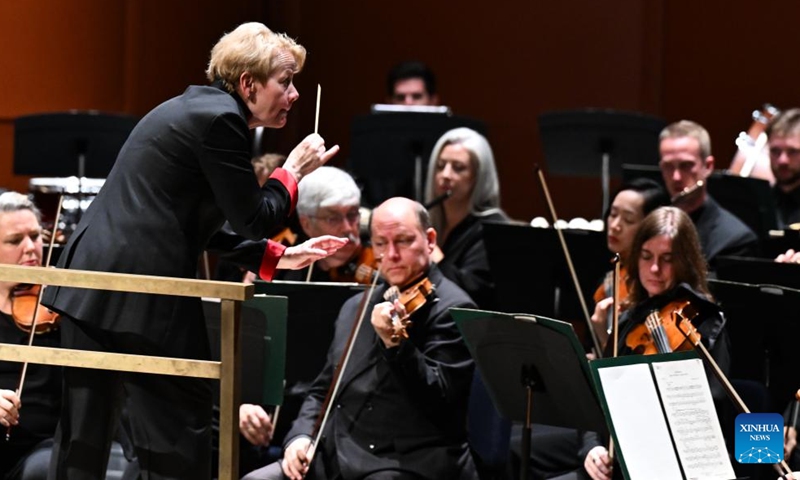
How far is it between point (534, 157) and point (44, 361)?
16.4 ft

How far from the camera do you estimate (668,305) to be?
3.49m

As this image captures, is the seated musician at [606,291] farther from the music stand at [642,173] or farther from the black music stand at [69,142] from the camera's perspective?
the black music stand at [69,142]

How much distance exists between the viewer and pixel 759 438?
8.97 feet

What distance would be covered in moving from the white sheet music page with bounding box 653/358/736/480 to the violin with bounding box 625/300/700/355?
32cm

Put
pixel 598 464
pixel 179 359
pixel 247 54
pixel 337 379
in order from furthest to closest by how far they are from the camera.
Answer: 1. pixel 337 379
2. pixel 598 464
3. pixel 247 54
4. pixel 179 359

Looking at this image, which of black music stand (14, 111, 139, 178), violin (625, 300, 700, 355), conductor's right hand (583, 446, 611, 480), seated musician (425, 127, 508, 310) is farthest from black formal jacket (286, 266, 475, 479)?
black music stand (14, 111, 139, 178)

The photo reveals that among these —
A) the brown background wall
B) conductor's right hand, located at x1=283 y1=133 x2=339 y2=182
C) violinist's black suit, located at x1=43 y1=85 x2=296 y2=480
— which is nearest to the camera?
violinist's black suit, located at x1=43 y1=85 x2=296 y2=480

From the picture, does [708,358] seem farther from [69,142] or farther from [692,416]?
[69,142]

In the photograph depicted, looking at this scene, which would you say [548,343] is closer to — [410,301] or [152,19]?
[410,301]

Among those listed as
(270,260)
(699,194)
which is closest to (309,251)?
(270,260)

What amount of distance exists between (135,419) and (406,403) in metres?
0.97

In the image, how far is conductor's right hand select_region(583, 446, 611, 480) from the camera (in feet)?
11.0

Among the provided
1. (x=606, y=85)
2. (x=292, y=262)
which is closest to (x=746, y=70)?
(x=606, y=85)

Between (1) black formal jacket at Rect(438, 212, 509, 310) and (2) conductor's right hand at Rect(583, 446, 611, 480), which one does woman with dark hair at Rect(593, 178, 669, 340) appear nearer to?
(1) black formal jacket at Rect(438, 212, 509, 310)
